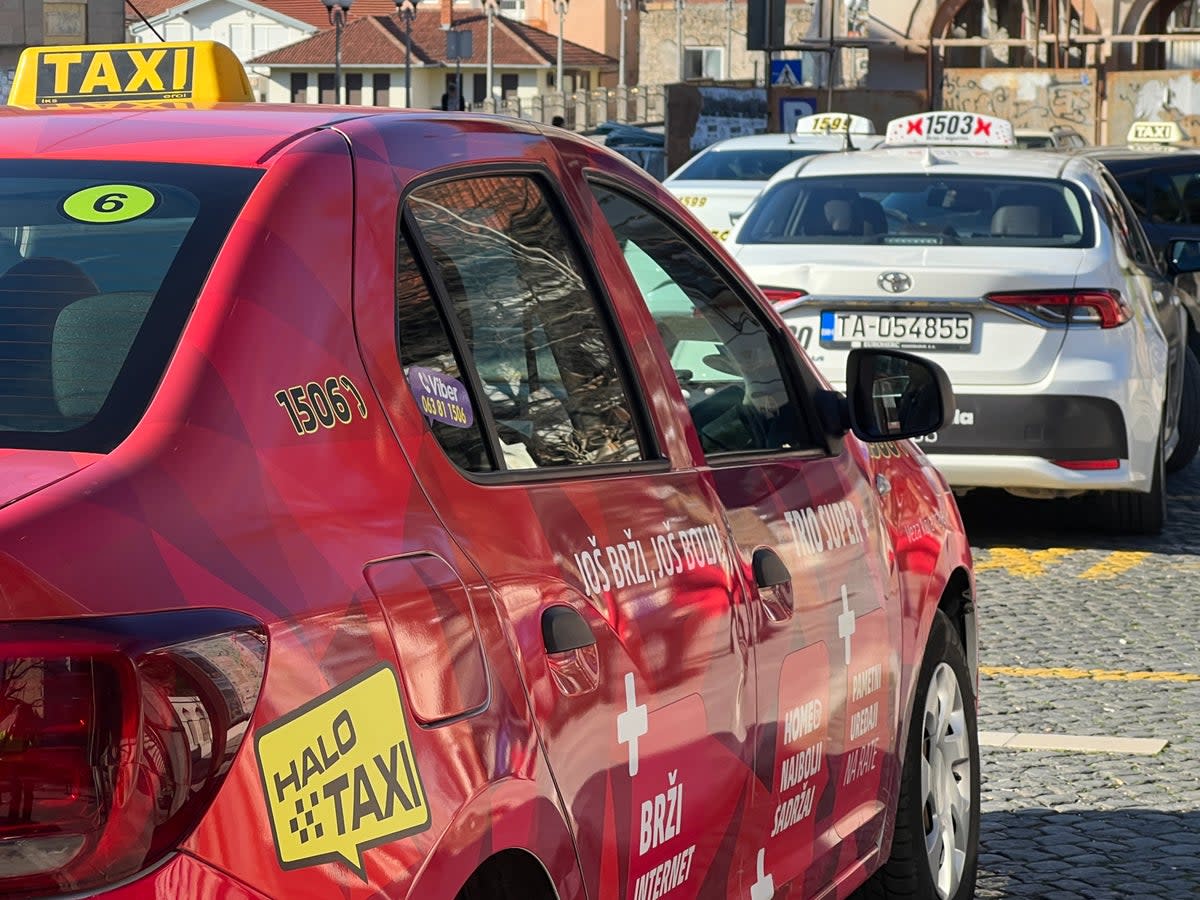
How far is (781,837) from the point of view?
3.43 m

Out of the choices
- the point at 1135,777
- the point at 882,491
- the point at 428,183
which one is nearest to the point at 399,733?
the point at 428,183

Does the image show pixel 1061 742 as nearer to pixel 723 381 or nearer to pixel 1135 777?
pixel 1135 777

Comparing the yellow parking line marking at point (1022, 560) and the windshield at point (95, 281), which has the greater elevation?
the windshield at point (95, 281)

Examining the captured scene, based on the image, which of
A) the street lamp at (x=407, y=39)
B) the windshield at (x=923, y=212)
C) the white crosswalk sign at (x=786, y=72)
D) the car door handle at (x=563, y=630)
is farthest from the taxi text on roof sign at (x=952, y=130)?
the street lamp at (x=407, y=39)

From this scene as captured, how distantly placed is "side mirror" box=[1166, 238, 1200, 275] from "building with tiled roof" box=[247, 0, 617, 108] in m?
93.3

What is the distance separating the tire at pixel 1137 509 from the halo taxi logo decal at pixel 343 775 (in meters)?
7.95

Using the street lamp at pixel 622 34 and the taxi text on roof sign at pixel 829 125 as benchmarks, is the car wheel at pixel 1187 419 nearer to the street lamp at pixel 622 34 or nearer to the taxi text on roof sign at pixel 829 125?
the taxi text on roof sign at pixel 829 125

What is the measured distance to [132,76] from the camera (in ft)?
11.9

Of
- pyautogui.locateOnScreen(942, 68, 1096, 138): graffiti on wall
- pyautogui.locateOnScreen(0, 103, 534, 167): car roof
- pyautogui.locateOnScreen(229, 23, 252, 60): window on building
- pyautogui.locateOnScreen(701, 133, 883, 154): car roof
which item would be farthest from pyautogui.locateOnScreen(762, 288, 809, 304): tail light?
Result: pyautogui.locateOnScreen(229, 23, 252, 60): window on building

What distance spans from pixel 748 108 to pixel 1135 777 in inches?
1249

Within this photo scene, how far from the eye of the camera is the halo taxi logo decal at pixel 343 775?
2.07 m

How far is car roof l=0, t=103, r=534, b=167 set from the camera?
2.65 metres

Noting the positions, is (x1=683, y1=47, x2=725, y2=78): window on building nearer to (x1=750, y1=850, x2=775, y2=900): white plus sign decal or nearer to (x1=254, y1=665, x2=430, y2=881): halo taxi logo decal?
(x1=750, y1=850, x2=775, y2=900): white plus sign decal

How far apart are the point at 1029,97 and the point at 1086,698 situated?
39473 millimetres
